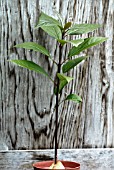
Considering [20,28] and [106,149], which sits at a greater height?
[20,28]

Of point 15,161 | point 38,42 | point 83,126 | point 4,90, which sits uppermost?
point 38,42

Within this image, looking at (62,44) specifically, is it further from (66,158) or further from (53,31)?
(66,158)

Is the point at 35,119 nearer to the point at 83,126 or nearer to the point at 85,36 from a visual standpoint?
the point at 83,126

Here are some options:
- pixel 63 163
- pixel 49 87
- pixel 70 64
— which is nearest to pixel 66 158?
pixel 63 163

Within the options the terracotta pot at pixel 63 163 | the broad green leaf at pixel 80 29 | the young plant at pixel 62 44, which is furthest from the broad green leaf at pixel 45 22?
the terracotta pot at pixel 63 163

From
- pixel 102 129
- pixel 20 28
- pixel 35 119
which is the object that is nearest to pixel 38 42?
pixel 20 28

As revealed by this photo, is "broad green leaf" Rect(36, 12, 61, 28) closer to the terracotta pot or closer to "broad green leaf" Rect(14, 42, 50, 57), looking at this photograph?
"broad green leaf" Rect(14, 42, 50, 57)

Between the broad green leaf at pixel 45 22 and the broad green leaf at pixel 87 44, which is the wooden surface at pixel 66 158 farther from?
the broad green leaf at pixel 45 22
